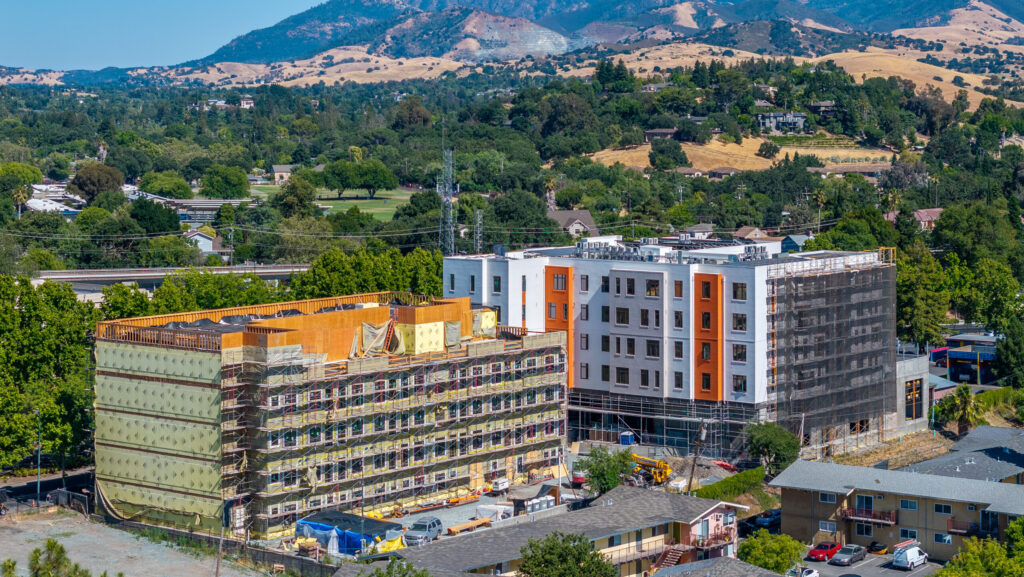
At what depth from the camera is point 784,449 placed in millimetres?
65062

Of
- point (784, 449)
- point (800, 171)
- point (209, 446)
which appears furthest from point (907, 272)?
point (800, 171)

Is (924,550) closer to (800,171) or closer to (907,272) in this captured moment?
(907,272)

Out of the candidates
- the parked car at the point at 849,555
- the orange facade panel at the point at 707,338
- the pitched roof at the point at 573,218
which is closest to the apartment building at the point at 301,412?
the orange facade panel at the point at 707,338

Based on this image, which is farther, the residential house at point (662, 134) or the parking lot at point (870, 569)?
the residential house at point (662, 134)

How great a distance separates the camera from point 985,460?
64.4 meters

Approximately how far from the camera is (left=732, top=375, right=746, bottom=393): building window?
68.2 m

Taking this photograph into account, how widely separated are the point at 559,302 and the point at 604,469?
1503 cm

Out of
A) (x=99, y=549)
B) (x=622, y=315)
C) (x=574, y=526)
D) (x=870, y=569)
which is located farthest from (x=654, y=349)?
(x=99, y=549)

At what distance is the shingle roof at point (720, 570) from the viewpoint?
44.7 m

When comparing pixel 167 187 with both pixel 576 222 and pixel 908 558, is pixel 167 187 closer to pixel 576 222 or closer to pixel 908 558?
pixel 576 222

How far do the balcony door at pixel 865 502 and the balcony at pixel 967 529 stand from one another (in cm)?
301

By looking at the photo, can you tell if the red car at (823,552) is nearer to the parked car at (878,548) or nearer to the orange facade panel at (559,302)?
the parked car at (878,548)

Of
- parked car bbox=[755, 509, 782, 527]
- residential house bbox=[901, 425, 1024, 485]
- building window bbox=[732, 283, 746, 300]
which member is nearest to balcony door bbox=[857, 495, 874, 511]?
parked car bbox=[755, 509, 782, 527]

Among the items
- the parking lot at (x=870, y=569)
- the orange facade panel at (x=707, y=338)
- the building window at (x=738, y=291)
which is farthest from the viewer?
the orange facade panel at (x=707, y=338)
